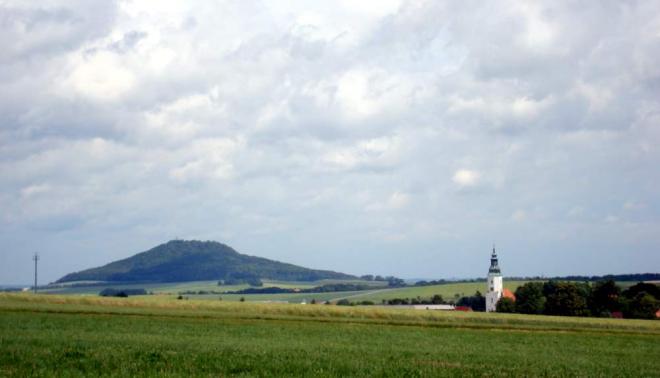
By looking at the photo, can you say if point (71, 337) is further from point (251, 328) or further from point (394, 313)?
point (394, 313)

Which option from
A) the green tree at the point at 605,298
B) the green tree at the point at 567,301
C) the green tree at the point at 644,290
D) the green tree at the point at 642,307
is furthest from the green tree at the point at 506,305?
the green tree at the point at 642,307

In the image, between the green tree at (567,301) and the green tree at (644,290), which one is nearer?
the green tree at (567,301)

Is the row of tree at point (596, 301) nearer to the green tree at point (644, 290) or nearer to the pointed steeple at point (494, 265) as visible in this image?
the green tree at point (644, 290)

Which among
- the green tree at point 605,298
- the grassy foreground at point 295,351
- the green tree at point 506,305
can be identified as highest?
the grassy foreground at point 295,351

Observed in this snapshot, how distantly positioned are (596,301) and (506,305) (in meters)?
21.7

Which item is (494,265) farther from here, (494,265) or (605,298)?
(605,298)

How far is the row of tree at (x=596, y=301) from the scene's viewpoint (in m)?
122

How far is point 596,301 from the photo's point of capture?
12900 cm

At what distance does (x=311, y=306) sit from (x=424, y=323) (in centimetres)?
1806

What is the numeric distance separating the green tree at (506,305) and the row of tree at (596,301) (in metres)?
5.16

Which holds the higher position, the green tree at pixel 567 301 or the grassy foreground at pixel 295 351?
the grassy foreground at pixel 295 351

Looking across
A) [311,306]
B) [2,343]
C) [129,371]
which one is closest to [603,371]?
[129,371]

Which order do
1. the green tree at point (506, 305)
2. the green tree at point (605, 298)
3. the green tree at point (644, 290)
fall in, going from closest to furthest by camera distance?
the green tree at point (605, 298) < the green tree at point (644, 290) < the green tree at point (506, 305)

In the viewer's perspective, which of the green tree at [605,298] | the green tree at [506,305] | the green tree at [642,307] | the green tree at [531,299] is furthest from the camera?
the green tree at [506,305]
